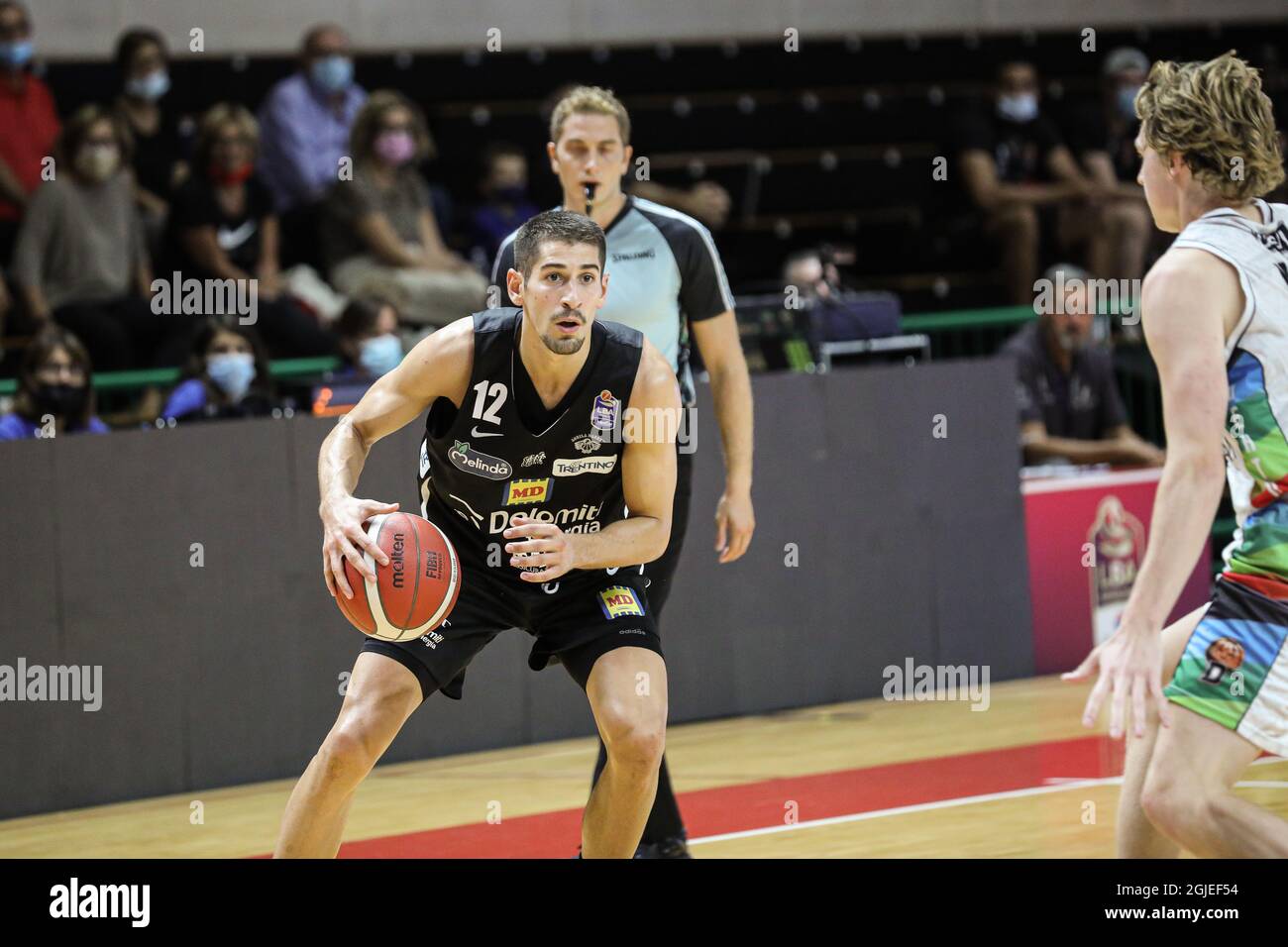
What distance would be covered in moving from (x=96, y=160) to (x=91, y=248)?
46cm

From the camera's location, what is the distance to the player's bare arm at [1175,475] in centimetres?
342

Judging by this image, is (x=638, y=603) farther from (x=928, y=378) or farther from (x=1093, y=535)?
(x=1093, y=535)

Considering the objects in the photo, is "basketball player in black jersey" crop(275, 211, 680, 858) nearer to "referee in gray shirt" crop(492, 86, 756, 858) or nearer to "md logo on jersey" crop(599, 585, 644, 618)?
"md logo on jersey" crop(599, 585, 644, 618)

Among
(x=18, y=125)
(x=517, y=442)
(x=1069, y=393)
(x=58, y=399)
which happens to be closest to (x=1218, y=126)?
(x=517, y=442)

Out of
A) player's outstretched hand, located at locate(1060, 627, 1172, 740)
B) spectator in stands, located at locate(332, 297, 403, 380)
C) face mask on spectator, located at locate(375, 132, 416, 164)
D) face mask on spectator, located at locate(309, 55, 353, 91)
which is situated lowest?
player's outstretched hand, located at locate(1060, 627, 1172, 740)

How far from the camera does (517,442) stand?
4.63 metres

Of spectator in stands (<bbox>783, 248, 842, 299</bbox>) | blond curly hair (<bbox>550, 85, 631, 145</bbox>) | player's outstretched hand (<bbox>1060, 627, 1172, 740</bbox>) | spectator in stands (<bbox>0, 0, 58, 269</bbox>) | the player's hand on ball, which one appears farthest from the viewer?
spectator in stands (<bbox>0, 0, 58, 269</bbox>)

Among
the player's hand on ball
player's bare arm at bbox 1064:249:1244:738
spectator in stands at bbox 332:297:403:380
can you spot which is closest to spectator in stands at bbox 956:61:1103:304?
spectator in stands at bbox 332:297:403:380

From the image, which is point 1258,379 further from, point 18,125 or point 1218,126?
point 18,125

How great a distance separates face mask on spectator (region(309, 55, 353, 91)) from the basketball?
696 cm

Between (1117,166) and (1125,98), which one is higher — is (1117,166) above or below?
below

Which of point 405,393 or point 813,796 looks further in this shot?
point 813,796

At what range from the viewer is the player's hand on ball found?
427 cm
